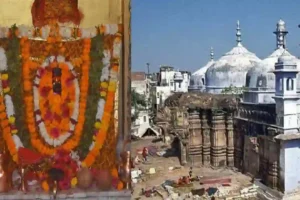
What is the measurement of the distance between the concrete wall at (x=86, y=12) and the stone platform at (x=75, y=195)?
230 cm

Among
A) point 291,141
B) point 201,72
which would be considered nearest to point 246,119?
point 291,141

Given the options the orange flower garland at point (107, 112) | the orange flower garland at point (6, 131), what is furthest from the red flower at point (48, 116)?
the orange flower garland at point (107, 112)

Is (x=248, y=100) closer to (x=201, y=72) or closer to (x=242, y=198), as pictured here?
(x=242, y=198)

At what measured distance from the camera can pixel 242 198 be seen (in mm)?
14117

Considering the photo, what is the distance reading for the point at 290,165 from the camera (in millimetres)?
14359

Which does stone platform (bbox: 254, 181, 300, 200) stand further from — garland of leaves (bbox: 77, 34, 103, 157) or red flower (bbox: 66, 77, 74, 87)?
red flower (bbox: 66, 77, 74, 87)

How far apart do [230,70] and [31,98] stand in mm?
20868

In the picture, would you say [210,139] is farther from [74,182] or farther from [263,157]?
[74,182]

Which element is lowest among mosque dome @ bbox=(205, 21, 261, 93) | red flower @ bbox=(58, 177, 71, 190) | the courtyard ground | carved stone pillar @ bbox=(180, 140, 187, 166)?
the courtyard ground

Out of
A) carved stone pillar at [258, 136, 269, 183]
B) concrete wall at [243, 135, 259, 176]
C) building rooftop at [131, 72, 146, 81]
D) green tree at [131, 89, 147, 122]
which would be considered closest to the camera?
carved stone pillar at [258, 136, 269, 183]

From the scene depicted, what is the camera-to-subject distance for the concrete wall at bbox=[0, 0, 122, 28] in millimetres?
5715

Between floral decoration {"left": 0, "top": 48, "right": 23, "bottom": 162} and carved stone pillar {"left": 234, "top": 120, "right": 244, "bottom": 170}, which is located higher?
floral decoration {"left": 0, "top": 48, "right": 23, "bottom": 162}

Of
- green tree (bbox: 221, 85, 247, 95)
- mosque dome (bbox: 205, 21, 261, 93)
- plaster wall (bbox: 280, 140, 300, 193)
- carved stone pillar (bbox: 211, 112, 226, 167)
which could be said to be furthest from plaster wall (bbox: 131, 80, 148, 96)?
plaster wall (bbox: 280, 140, 300, 193)

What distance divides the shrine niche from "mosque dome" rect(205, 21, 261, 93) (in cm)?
2019
